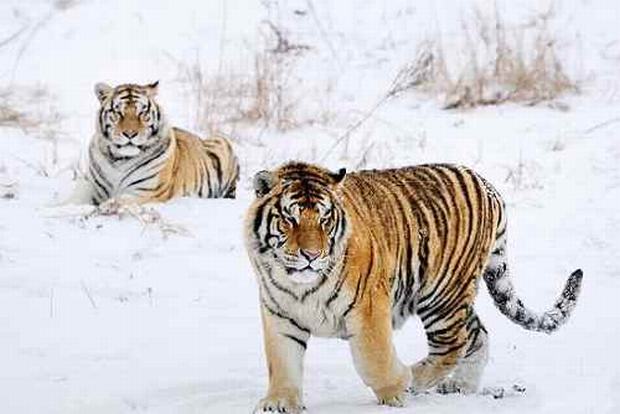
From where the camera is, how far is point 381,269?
15.3 feet

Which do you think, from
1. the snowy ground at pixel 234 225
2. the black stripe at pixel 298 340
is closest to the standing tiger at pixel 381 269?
the black stripe at pixel 298 340

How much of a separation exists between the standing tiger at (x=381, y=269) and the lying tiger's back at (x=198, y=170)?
376 cm

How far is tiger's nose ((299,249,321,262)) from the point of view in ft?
14.3

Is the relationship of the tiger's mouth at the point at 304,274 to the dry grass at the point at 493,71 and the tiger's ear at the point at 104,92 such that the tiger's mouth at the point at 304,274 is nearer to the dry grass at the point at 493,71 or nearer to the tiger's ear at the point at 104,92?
the tiger's ear at the point at 104,92

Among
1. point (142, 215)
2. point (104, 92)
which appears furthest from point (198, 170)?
point (142, 215)

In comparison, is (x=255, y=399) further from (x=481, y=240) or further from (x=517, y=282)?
(x=517, y=282)

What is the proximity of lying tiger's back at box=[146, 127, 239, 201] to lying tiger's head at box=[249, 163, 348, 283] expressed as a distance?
13.9 ft

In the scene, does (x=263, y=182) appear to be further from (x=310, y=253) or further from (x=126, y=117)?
(x=126, y=117)

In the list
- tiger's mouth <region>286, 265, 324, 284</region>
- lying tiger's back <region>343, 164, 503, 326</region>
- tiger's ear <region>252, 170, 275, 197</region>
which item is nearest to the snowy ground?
lying tiger's back <region>343, 164, 503, 326</region>

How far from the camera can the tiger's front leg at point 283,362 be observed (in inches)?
180

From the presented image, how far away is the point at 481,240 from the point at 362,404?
0.76m

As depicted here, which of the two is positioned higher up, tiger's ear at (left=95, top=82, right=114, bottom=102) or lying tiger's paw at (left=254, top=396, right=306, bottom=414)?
tiger's ear at (left=95, top=82, right=114, bottom=102)

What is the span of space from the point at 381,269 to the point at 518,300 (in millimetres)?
864

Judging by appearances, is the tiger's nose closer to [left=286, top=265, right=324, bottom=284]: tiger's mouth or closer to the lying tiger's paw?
[left=286, top=265, right=324, bottom=284]: tiger's mouth
